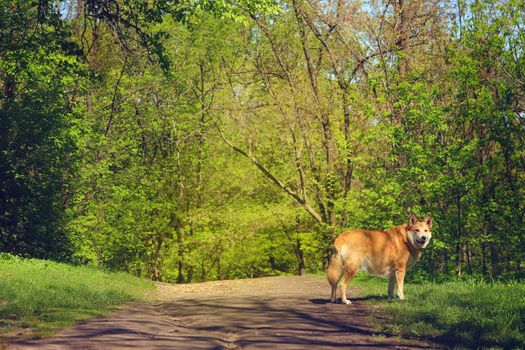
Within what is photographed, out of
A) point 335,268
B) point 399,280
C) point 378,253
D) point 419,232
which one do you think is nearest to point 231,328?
point 335,268

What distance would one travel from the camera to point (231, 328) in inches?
411

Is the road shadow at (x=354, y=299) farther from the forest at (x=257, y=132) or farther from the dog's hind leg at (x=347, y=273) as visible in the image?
the forest at (x=257, y=132)

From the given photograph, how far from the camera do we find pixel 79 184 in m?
26.6

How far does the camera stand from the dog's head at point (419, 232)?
46.2 ft

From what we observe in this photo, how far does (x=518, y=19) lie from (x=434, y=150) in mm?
4534

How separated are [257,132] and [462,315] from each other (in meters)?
22.7

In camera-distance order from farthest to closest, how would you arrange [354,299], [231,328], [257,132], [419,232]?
[257,132] < [354,299] < [419,232] < [231,328]

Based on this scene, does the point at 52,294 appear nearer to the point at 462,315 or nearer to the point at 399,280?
the point at 399,280

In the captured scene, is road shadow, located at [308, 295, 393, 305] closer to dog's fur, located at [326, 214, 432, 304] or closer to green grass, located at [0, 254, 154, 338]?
dog's fur, located at [326, 214, 432, 304]

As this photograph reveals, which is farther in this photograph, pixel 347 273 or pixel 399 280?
pixel 399 280

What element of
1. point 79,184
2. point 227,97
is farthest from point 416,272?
point 227,97

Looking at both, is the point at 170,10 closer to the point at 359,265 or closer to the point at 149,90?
the point at 359,265

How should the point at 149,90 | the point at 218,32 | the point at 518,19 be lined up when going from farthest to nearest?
1. the point at 149,90
2. the point at 218,32
3. the point at 518,19

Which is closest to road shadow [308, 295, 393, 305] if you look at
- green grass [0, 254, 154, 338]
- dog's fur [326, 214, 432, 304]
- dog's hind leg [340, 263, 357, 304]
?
dog's fur [326, 214, 432, 304]
